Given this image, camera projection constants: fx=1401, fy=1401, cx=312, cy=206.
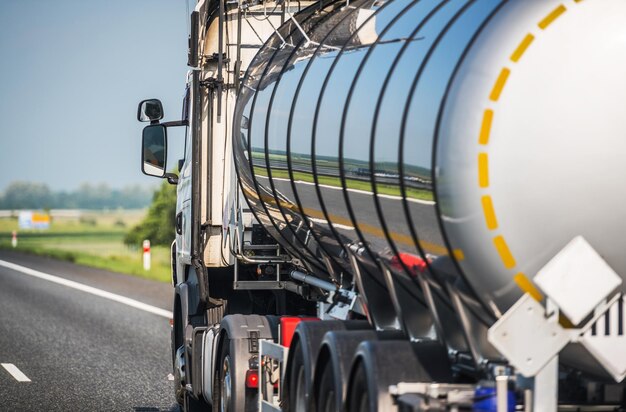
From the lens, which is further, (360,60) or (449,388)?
(360,60)

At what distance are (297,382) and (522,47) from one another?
3.05 m

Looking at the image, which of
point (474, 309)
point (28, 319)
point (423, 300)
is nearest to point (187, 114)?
point (423, 300)

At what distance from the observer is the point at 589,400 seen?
18.4 ft

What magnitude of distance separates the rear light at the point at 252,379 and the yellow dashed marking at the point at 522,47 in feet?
15.0

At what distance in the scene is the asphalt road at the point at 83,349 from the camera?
43.5 ft

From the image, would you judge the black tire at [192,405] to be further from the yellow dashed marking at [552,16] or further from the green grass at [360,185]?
the yellow dashed marking at [552,16]

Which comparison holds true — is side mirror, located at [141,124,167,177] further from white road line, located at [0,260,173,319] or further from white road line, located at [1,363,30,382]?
white road line, located at [0,260,173,319]

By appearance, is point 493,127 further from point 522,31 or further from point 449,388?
point 449,388

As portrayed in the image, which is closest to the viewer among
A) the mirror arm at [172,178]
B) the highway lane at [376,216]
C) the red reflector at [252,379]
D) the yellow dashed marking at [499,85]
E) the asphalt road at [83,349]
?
the yellow dashed marking at [499,85]

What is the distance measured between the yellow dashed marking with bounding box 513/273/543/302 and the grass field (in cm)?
2874

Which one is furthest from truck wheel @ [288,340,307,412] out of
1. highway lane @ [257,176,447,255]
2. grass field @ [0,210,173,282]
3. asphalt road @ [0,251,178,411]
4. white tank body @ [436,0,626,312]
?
grass field @ [0,210,173,282]

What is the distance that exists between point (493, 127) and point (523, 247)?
468mm

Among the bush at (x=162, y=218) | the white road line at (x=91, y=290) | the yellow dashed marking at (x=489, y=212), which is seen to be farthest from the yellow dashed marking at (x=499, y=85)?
the bush at (x=162, y=218)

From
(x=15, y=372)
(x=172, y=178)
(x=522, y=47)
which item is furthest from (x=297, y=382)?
(x=15, y=372)
